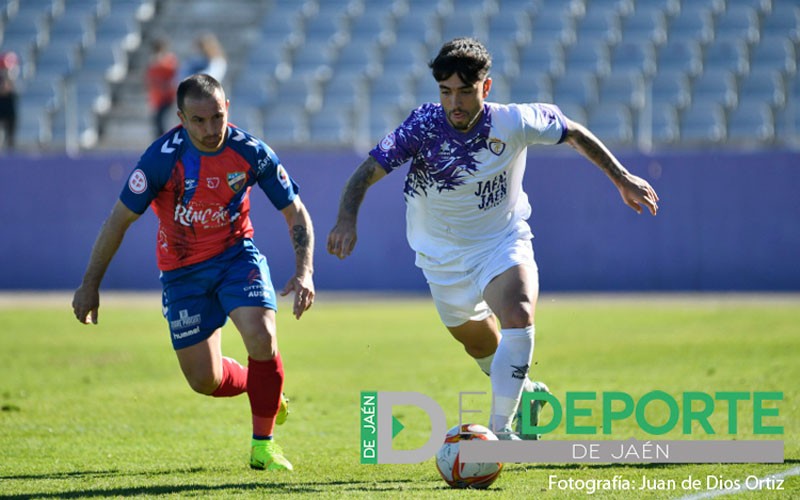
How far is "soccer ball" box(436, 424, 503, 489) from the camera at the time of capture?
6.30 meters

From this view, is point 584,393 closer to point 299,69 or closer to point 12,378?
point 12,378

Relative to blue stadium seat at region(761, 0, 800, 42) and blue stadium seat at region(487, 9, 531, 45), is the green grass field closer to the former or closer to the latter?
blue stadium seat at region(761, 0, 800, 42)

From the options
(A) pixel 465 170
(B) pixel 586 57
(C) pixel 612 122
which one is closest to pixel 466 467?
(A) pixel 465 170

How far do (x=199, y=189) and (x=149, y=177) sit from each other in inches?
11.7

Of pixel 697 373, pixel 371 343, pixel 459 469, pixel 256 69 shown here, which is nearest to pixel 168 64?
pixel 256 69

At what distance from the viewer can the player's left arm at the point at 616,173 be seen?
693cm

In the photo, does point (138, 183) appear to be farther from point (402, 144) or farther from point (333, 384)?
point (333, 384)

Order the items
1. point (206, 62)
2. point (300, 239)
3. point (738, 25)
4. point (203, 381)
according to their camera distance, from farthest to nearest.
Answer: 1. point (738, 25)
2. point (206, 62)
3. point (203, 381)
4. point (300, 239)

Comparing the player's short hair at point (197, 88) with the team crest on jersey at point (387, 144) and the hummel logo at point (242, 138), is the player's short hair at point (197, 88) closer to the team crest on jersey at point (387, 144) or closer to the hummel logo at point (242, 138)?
the hummel logo at point (242, 138)

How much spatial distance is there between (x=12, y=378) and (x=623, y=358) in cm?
586

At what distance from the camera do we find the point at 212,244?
7316mm

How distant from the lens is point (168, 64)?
69.8 ft

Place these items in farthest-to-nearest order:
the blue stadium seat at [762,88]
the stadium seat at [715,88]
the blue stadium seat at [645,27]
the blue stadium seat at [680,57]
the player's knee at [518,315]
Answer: the blue stadium seat at [645,27] < the blue stadium seat at [680,57] < the stadium seat at [715,88] < the blue stadium seat at [762,88] < the player's knee at [518,315]

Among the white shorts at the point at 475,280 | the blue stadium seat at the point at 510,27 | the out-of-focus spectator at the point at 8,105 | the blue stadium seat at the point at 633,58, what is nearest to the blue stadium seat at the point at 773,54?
the blue stadium seat at the point at 633,58
